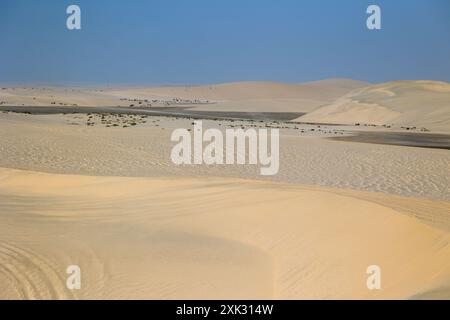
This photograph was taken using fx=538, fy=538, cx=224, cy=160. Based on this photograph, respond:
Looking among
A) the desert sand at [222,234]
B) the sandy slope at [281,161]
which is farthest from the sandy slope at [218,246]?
the sandy slope at [281,161]

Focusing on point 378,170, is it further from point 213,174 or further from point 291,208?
point 291,208

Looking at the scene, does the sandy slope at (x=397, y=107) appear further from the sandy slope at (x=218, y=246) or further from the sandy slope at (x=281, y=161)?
the sandy slope at (x=218, y=246)

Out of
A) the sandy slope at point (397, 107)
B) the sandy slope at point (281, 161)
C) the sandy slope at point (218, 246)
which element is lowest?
the sandy slope at point (218, 246)

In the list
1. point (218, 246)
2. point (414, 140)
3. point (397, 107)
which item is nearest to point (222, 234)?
point (218, 246)

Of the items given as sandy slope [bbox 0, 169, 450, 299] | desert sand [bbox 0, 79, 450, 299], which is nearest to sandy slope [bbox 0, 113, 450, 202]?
desert sand [bbox 0, 79, 450, 299]

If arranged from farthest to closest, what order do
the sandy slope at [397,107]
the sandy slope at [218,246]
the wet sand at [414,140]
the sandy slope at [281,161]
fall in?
the sandy slope at [397,107], the wet sand at [414,140], the sandy slope at [281,161], the sandy slope at [218,246]

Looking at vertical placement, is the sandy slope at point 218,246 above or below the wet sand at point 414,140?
below

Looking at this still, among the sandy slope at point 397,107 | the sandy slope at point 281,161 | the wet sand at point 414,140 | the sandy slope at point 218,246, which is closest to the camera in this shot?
the sandy slope at point 218,246
